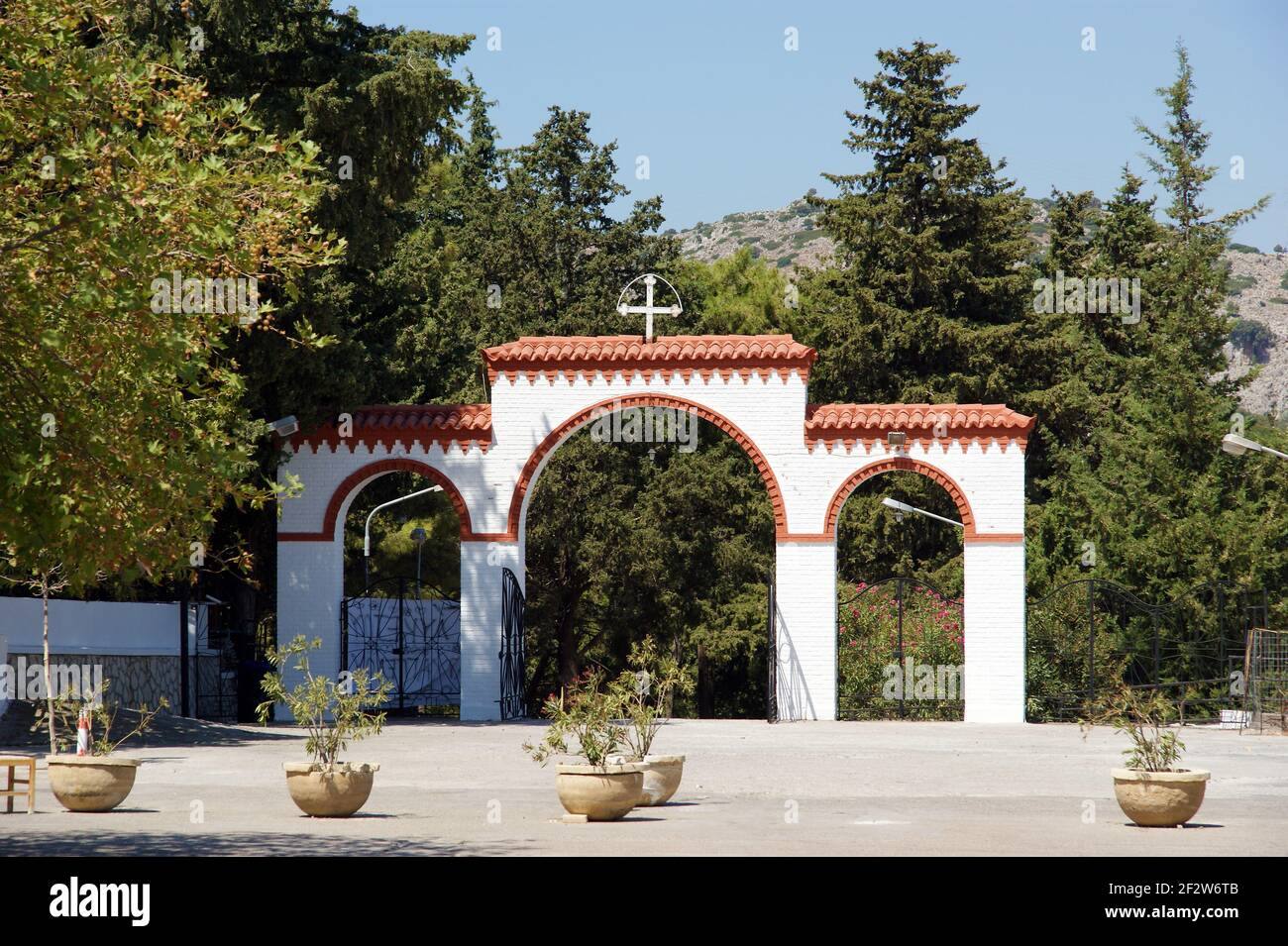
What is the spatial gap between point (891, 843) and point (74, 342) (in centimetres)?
637

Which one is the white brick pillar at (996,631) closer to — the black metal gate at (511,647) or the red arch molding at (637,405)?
the red arch molding at (637,405)

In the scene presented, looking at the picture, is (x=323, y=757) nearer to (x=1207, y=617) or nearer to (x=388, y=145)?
(x=388, y=145)

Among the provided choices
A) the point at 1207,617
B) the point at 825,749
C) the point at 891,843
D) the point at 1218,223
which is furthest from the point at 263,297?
the point at 1218,223

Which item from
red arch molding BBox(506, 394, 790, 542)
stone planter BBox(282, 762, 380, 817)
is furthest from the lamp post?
stone planter BBox(282, 762, 380, 817)

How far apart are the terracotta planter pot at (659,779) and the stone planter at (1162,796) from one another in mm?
3717

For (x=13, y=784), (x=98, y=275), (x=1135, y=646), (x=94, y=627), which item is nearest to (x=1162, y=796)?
(x=98, y=275)

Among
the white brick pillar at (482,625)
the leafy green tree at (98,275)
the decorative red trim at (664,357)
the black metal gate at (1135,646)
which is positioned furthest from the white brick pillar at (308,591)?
the leafy green tree at (98,275)

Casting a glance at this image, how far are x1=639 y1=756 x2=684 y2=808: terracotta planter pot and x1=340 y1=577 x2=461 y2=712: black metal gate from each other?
13621 mm

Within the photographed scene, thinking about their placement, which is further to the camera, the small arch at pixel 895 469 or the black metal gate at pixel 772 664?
the small arch at pixel 895 469

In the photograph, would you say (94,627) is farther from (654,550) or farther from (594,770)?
(654,550)

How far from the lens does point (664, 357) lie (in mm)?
24953

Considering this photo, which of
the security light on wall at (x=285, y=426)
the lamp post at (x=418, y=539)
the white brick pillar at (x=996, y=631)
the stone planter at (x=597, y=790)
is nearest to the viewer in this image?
the stone planter at (x=597, y=790)

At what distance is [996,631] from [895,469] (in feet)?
9.98

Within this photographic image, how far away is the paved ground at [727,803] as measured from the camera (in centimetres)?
1048
